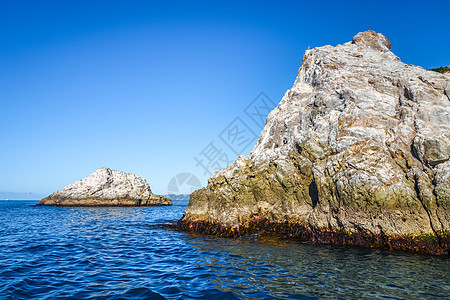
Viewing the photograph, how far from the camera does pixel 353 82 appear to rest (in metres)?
30.0

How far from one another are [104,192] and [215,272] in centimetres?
9333

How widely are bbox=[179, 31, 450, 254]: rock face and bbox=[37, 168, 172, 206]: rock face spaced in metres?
74.0

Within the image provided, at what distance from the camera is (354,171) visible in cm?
2048

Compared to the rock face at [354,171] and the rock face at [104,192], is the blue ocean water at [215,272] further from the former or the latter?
the rock face at [104,192]

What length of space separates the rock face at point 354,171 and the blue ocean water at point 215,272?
2485 millimetres

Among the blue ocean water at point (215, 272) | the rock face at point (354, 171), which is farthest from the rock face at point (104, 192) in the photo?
the blue ocean water at point (215, 272)

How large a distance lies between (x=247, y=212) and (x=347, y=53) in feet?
86.4

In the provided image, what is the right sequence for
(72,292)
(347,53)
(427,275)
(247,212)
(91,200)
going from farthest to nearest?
1. (91,200)
2. (347,53)
3. (247,212)
4. (427,275)
5. (72,292)

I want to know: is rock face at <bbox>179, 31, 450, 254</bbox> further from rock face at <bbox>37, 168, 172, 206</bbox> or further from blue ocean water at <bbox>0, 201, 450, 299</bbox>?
rock face at <bbox>37, 168, 172, 206</bbox>

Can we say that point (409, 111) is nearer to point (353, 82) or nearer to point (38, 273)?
point (353, 82)

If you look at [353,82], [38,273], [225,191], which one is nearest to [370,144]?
[353,82]

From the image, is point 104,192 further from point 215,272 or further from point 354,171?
point 215,272

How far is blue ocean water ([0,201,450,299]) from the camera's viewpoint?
10.2 metres

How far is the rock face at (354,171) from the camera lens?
60.0ft
